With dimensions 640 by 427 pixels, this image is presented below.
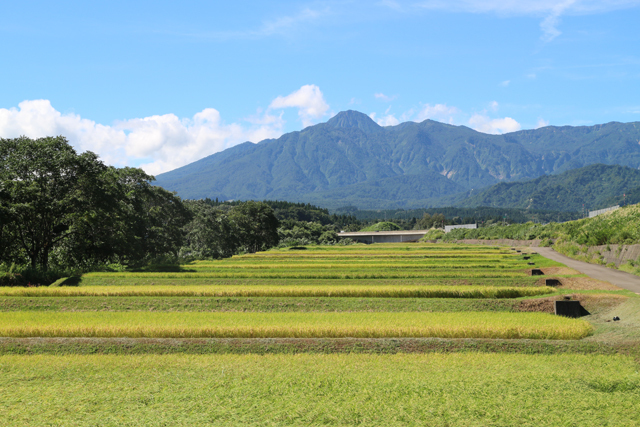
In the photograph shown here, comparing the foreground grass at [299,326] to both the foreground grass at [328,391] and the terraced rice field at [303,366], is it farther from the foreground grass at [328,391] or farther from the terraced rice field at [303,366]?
the foreground grass at [328,391]

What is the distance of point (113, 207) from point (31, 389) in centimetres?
3492

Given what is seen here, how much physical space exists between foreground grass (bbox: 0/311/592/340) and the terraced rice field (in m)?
0.05

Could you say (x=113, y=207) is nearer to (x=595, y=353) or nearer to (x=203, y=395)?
(x=203, y=395)

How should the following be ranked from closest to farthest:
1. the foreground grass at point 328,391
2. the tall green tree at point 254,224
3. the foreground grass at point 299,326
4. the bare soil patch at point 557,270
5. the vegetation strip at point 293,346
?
the foreground grass at point 328,391
the vegetation strip at point 293,346
the foreground grass at point 299,326
the bare soil patch at point 557,270
the tall green tree at point 254,224

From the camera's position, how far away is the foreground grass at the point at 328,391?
9367mm

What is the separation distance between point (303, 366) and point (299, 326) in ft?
14.7

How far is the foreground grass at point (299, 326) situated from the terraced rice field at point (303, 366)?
0.18 feet

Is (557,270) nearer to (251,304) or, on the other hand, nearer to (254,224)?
(251,304)

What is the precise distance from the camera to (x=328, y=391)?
35.2 ft

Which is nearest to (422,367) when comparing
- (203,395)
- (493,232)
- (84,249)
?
(203,395)

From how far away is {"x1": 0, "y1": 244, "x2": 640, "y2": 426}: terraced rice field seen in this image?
9.61 metres

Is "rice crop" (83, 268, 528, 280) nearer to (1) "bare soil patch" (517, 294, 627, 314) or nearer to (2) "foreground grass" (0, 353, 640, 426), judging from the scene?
(1) "bare soil patch" (517, 294, 627, 314)

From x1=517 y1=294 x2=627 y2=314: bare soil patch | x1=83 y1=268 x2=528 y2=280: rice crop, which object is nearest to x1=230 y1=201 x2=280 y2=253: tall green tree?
x1=83 y1=268 x2=528 y2=280: rice crop

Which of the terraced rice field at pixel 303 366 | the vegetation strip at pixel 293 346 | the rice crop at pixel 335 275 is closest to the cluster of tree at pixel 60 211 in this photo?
the rice crop at pixel 335 275
